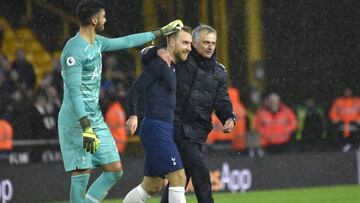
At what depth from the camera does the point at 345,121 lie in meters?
22.1

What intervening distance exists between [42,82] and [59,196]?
3.91m

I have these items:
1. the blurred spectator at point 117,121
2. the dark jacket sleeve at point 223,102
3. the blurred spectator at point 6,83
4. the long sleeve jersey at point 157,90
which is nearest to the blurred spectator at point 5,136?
the blurred spectator at point 6,83

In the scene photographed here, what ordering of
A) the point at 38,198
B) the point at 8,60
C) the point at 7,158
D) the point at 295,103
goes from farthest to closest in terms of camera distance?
the point at 295,103
the point at 8,60
the point at 7,158
the point at 38,198

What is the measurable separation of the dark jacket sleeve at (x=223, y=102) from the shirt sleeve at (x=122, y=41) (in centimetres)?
77

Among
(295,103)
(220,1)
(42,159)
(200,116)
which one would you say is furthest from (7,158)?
(200,116)

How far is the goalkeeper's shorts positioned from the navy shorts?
12.6 inches

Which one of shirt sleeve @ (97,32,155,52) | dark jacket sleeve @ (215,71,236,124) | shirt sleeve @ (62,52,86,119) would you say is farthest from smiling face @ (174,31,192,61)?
shirt sleeve @ (62,52,86,119)

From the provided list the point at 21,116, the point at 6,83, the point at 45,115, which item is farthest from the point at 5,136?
the point at 6,83

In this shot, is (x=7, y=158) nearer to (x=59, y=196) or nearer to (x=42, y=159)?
(x=42, y=159)

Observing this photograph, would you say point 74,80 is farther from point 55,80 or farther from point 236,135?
point 236,135

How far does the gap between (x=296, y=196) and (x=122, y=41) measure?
6.16 metres

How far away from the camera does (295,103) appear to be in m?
23.3

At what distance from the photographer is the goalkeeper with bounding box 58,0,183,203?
975 cm

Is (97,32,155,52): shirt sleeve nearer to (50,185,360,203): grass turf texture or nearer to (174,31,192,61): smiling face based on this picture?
(174,31,192,61): smiling face
